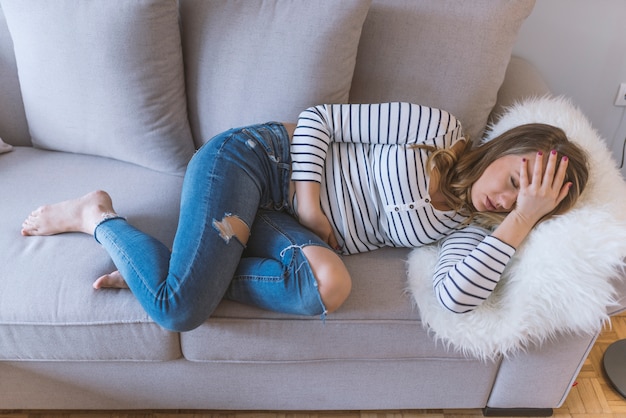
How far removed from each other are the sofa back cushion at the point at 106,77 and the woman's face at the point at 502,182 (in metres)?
0.84

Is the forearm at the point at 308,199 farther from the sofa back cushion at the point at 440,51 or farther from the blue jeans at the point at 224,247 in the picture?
the sofa back cushion at the point at 440,51

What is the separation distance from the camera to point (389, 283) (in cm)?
126

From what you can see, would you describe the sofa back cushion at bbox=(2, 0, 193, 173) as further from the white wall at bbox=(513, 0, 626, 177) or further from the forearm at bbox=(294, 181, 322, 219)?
the white wall at bbox=(513, 0, 626, 177)

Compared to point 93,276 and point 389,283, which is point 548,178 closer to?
point 389,283

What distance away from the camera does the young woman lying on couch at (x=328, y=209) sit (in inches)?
45.8

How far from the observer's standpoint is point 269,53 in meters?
1.38

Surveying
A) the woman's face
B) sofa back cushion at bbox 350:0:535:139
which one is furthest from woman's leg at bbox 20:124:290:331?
the woman's face

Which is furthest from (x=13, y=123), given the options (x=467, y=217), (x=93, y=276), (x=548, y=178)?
(x=548, y=178)

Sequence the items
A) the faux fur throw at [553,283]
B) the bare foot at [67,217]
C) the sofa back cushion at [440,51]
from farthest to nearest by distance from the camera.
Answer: the sofa back cushion at [440,51], the bare foot at [67,217], the faux fur throw at [553,283]

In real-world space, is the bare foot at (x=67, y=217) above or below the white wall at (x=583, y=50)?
below

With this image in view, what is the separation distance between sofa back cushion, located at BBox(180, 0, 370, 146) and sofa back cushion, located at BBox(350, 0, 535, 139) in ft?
0.28

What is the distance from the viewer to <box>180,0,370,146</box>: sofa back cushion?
1.35 m

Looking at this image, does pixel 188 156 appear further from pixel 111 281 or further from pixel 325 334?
pixel 325 334

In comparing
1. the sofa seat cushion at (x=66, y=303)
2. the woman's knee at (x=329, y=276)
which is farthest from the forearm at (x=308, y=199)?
the sofa seat cushion at (x=66, y=303)
